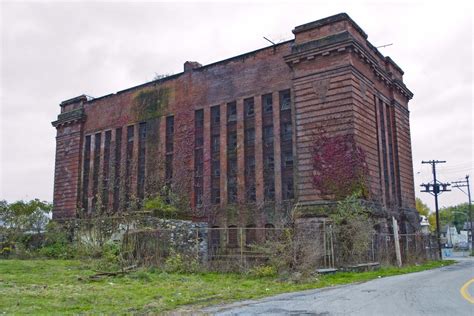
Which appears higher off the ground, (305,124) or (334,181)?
(305,124)

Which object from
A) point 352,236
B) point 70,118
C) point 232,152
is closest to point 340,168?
point 352,236

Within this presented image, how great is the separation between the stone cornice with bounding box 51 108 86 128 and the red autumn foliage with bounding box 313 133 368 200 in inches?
979

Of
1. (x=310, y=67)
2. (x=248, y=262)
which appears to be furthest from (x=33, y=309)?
(x=310, y=67)

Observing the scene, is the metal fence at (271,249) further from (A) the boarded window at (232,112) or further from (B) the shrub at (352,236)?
(A) the boarded window at (232,112)

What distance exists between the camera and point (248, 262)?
1986cm

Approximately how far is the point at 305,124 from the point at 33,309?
65.9ft

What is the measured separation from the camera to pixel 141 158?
125ft

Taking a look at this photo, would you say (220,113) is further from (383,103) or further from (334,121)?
(383,103)

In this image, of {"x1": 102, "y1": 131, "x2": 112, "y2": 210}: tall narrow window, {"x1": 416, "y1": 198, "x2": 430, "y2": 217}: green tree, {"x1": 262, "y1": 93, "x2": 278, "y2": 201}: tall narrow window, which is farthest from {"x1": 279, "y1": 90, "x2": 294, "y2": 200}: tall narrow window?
{"x1": 416, "y1": 198, "x2": 430, "y2": 217}: green tree

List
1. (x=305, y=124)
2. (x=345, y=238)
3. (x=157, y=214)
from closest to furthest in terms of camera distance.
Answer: (x=345, y=238), (x=305, y=124), (x=157, y=214)

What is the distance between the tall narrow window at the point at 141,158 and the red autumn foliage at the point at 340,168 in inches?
634

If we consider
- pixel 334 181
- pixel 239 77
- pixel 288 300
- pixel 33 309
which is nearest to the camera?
pixel 33 309

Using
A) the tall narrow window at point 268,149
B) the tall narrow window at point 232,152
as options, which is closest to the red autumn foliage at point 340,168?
the tall narrow window at point 268,149

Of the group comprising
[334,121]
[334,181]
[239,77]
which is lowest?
[334,181]
